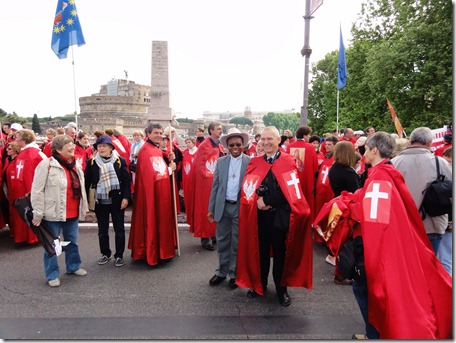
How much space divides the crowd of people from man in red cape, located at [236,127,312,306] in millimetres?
12

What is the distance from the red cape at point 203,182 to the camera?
6.34m

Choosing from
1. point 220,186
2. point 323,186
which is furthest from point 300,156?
point 220,186

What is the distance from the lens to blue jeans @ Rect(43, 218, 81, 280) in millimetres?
4699

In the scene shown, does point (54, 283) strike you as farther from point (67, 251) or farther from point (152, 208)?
point (152, 208)

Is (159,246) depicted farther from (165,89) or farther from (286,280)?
(165,89)

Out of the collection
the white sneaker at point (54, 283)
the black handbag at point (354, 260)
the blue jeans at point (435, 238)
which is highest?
the black handbag at point (354, 260)

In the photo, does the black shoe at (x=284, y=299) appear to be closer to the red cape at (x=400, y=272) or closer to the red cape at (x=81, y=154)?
the red cape at (x=400, y=272)

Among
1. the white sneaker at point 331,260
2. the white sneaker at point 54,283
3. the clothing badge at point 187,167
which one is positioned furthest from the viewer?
the clothing badge at point 187,167

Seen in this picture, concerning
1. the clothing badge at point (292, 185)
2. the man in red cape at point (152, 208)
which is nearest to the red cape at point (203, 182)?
the man in red cape at point (152, 208)

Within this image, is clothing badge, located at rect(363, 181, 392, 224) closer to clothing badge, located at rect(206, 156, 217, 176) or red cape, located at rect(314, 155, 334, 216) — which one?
red cape, located at rect(314, 155, 334, 216)

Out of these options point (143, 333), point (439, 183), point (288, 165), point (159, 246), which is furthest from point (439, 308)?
point (159, 246)

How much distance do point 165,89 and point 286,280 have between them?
22.5 feet

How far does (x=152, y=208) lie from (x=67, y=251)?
52.1 inches

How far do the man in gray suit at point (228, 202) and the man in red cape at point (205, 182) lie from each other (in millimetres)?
1472
